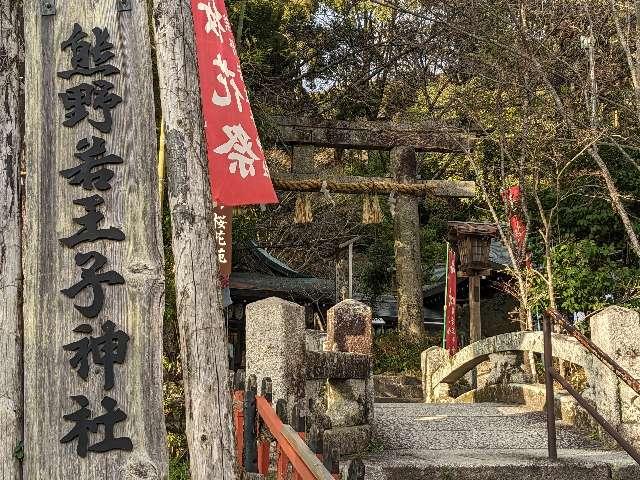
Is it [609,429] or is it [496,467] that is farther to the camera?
[496,467]

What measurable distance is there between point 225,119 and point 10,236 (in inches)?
53.7

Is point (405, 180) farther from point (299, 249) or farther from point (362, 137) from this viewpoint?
point (299, 249)

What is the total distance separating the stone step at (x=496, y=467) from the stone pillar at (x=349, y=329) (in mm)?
1560

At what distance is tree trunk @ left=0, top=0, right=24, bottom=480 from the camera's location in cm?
390

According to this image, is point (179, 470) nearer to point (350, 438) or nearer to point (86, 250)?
point (350, 438)

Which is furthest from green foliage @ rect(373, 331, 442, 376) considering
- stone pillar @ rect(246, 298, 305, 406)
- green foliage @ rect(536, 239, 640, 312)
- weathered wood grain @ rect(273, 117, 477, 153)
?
stone pillar @ rect(246, 298, 305, 406)

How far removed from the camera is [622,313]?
27.5 ft

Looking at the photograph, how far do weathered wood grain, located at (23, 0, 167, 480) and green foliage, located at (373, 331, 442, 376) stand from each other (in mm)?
16646

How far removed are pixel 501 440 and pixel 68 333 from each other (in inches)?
237

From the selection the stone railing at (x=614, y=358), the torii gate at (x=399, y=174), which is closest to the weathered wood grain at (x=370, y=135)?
the torii gate at (x=399, y=174)

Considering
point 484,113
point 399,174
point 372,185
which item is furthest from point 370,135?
point 484,113

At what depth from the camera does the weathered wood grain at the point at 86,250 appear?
365 cm

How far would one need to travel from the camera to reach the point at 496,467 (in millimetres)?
7105

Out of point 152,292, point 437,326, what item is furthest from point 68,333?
point 437,326
